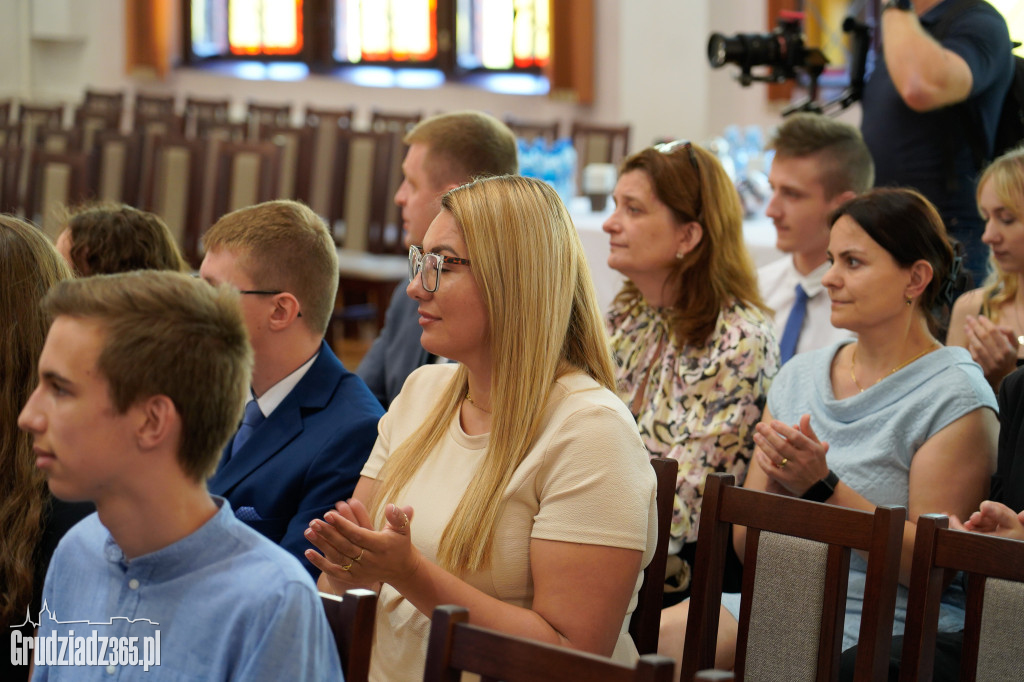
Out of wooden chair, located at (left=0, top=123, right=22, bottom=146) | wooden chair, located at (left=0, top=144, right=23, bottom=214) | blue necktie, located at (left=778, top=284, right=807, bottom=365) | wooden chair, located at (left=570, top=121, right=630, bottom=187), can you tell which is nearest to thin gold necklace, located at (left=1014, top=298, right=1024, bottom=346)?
blue necktie, located at (left=778, top=284, right=807, bottom=365)

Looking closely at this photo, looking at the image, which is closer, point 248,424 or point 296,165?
point 248,424

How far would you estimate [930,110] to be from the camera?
3145mm

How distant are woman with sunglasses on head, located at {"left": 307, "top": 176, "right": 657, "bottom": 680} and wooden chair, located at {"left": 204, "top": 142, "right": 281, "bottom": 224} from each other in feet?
14.2

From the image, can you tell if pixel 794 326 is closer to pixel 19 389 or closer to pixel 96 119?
pixel 19 389

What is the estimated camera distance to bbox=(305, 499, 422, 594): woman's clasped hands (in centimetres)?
136

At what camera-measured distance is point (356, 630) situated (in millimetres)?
1251

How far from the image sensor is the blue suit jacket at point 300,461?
1.86 metres

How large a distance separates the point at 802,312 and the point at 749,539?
1.25 m

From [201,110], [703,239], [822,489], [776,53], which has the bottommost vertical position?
[822,489]

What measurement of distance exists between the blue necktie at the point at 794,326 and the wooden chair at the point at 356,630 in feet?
5.92

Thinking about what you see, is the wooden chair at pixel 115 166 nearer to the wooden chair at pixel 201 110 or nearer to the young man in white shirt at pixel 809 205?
the wooden chair at pixel 201 110

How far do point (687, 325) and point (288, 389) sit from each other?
885mm

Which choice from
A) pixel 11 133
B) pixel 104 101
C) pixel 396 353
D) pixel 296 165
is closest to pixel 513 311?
pixel 396 353

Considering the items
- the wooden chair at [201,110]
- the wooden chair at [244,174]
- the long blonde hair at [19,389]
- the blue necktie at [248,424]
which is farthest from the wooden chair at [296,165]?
the long blonde hair at [19,389]
